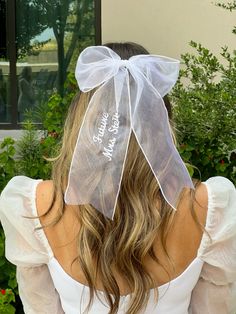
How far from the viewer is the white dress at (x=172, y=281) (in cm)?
164

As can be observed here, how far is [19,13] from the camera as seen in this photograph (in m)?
5.40

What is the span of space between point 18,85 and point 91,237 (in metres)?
4.09

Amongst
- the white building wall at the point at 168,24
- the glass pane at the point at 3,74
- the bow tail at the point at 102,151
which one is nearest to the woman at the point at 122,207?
the bow tail at the point at 102,151

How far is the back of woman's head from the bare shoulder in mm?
89

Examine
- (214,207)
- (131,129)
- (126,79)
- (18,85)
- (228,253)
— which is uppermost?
(126,79)

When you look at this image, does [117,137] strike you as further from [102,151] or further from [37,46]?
[37,46]

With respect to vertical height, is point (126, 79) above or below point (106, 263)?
above

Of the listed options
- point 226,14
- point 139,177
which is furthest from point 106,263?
point 226,14

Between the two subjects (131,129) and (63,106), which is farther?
(63,106)

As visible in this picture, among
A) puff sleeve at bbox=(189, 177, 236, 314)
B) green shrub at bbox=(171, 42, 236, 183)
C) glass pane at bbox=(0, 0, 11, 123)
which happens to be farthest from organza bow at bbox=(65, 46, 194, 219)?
glass pane at bbox=(0, 0, 11, 123)

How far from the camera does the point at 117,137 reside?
1.54 meters

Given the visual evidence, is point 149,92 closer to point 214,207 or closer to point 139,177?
point 139,177

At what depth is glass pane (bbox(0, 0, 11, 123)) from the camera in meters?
5.41

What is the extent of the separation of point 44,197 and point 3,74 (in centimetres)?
401
